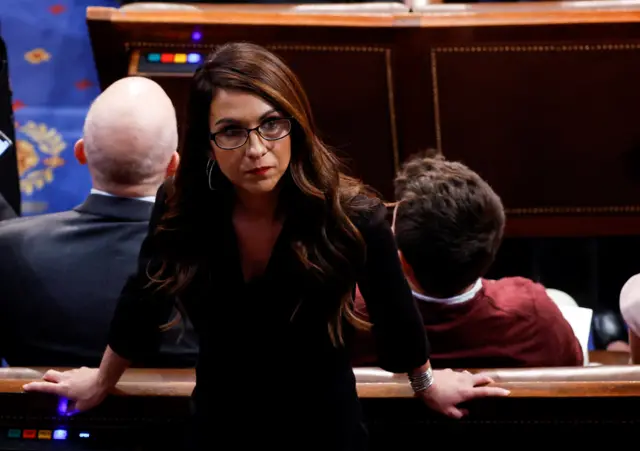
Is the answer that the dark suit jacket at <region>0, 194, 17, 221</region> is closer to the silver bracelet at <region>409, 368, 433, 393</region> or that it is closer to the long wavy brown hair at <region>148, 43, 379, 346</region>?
the long wavy brown hair at <region>148, 43, 379, 346</region>

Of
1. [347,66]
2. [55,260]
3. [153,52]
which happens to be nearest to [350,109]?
[347,66]

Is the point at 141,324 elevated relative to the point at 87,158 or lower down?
lower down

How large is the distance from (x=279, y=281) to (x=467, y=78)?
1.27 m

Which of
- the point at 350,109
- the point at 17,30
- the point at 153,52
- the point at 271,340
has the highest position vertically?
the point at 17,30

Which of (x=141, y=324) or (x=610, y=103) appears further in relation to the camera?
(x=610, y=103)

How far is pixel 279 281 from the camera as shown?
36.6 inches

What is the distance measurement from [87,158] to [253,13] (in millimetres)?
837

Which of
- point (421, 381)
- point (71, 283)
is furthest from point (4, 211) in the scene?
point (421, 381)

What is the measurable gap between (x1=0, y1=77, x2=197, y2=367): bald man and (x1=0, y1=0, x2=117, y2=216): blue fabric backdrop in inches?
36.0

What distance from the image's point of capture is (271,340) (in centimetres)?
94

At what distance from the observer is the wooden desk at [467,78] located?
200cm

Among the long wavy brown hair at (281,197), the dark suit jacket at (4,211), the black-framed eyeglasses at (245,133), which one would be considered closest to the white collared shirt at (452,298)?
the long wavy brown hair at (281,197)

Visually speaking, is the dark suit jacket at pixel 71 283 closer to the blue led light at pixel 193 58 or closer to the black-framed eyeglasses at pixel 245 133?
the black-framed eyeglasses at pixel 245 133

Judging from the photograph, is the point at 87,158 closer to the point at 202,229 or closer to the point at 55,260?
the point at 55,260
